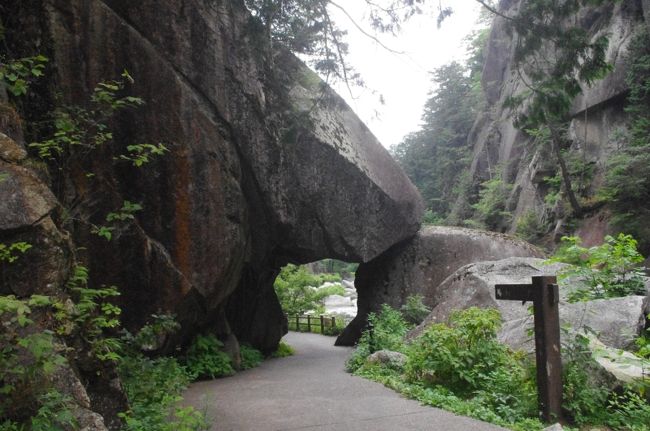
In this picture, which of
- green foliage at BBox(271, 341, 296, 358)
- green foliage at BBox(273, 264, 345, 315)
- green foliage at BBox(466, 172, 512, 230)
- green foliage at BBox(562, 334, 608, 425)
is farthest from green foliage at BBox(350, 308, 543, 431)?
green foliage at BBox(466, 172, 512, 230)

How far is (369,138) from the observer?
624 inches

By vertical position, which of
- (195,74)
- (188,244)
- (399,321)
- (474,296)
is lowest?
(399,321)

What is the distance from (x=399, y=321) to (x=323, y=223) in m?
3.43

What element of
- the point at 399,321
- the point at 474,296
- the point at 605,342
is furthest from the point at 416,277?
the point at 605,342

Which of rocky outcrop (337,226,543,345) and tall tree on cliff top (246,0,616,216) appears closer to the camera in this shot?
tall tree on cliff top (246,0,616,216)

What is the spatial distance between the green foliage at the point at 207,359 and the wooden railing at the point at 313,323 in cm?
1381

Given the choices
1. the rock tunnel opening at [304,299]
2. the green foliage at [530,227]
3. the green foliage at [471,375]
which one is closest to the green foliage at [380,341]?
the green foliage at [471,375]

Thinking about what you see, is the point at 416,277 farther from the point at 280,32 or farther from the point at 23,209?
the point at 23,209

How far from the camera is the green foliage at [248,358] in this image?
13023 mm

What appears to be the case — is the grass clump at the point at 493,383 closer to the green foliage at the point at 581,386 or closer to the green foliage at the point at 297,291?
the green foliage at the point at 581,386

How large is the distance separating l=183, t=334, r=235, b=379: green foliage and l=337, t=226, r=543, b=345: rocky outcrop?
7071mm

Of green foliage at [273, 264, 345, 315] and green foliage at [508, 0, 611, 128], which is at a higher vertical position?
green foliage at [508, 0, 611, 128]

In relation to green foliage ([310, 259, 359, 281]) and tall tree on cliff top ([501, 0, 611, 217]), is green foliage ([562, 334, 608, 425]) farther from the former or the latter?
green foliage ([310, 259, 359, 281])

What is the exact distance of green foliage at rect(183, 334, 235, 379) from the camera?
10.7 meters
